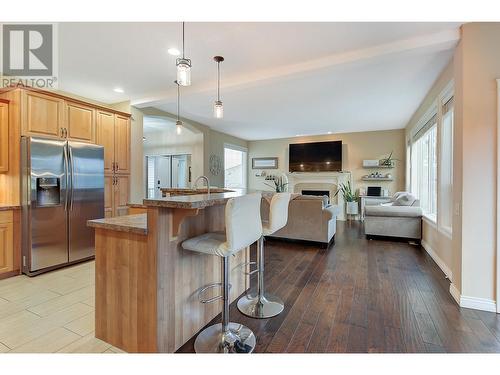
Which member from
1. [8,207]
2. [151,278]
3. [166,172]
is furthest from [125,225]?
[166,172]

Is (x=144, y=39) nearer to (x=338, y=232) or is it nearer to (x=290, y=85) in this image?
(x=290, y=85)

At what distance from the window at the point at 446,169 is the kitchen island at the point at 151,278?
3.16m

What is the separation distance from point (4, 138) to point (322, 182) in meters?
7.11

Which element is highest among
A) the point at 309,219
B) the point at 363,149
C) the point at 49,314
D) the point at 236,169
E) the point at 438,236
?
the point at 363,149

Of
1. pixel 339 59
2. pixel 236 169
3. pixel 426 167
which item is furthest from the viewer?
pixel 236 169

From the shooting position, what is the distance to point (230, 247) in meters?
1.51

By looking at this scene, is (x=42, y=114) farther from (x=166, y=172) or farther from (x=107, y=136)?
(x=166, y=172)

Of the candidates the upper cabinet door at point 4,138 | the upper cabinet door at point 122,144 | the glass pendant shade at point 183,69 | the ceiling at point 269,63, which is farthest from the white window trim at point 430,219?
the upper cabinet door at point 4,138

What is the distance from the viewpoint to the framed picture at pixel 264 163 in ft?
27.4

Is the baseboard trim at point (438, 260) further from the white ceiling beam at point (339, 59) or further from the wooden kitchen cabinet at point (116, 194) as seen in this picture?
the wooden kitchen cabinet at point (116, 194)

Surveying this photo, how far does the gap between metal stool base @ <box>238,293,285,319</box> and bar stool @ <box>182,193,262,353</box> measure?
263mm

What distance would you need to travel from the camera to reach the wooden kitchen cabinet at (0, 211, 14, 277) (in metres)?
2.88

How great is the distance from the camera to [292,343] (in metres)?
1.73
